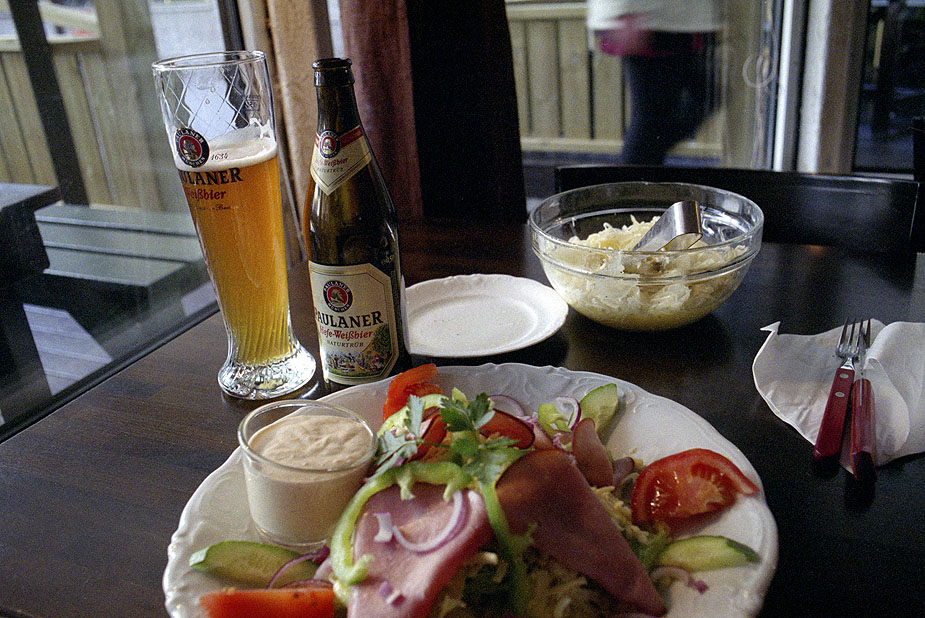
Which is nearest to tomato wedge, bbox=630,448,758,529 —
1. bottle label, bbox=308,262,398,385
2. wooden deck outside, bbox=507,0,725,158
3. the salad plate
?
the salad plate

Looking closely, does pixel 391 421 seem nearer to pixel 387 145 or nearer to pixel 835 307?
pixel 835 307

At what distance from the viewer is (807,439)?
0.90 metres

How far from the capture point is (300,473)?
28.2 inches

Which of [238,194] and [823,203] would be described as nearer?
[238,194]

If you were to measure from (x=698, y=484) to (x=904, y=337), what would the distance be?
1.47ft

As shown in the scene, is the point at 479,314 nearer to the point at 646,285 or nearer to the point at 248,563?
the point at 646,285

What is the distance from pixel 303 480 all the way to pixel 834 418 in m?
0.62

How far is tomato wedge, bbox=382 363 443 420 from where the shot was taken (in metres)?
0.90

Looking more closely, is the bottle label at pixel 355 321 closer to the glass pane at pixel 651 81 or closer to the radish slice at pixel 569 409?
the radish slice at pixel 569 409

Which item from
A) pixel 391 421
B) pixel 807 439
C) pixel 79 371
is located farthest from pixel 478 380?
pixel 79 371

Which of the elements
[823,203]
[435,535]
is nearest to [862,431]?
[435,535]

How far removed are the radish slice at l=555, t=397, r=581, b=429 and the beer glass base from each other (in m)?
0.38

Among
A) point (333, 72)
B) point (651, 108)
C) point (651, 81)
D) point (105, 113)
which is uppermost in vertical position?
point (333, 72)

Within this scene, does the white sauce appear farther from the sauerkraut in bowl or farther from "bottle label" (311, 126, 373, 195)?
the sauerkraut in bowl
